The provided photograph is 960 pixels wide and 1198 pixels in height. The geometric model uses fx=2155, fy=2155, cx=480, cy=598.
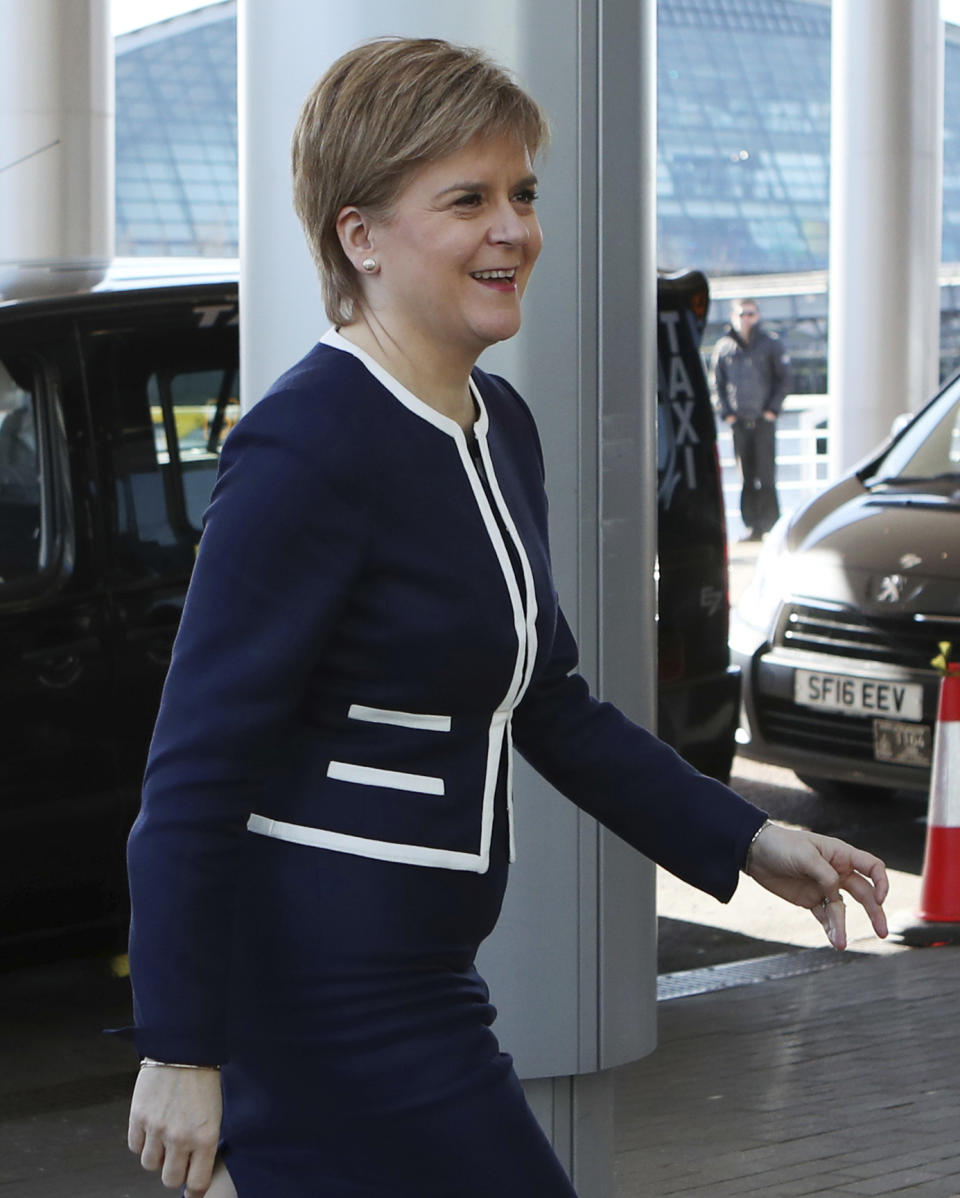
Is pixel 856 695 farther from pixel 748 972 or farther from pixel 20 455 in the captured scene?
pixel 20 455

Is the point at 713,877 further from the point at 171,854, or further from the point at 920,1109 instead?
the point at 920,1109

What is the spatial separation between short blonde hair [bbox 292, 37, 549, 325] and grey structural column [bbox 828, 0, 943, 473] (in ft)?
56.5

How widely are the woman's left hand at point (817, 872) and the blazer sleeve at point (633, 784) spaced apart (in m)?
0.02

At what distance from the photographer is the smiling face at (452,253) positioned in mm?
2072

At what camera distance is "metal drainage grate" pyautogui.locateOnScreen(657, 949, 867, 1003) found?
588cm

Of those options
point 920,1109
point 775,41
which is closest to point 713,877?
point 920,1109

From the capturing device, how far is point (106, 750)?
529 centimetres

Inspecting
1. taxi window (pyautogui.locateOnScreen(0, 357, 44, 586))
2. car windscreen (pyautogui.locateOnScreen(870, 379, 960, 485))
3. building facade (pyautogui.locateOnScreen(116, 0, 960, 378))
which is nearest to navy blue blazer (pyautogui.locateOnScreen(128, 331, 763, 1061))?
taxi window (pyautogui.locateOnScreen(0, 357, 44, 586))

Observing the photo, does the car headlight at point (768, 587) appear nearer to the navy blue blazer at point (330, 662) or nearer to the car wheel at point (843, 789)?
the car wheel at point (843, 789)

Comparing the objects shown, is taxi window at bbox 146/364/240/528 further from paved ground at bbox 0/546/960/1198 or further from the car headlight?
the car headlight

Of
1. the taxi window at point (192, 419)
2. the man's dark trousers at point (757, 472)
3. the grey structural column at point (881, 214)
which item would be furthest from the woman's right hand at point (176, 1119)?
Result: the grey structural column at point (881, 214)

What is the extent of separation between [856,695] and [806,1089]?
112 inches

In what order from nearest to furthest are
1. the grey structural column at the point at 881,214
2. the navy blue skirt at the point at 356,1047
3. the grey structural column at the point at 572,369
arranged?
1. the navy blue skirt at the point at 356,1047
2. the grey structural column at the point at 572,369
3. the grey structural column at the point at 881,214

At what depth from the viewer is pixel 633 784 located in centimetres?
237
